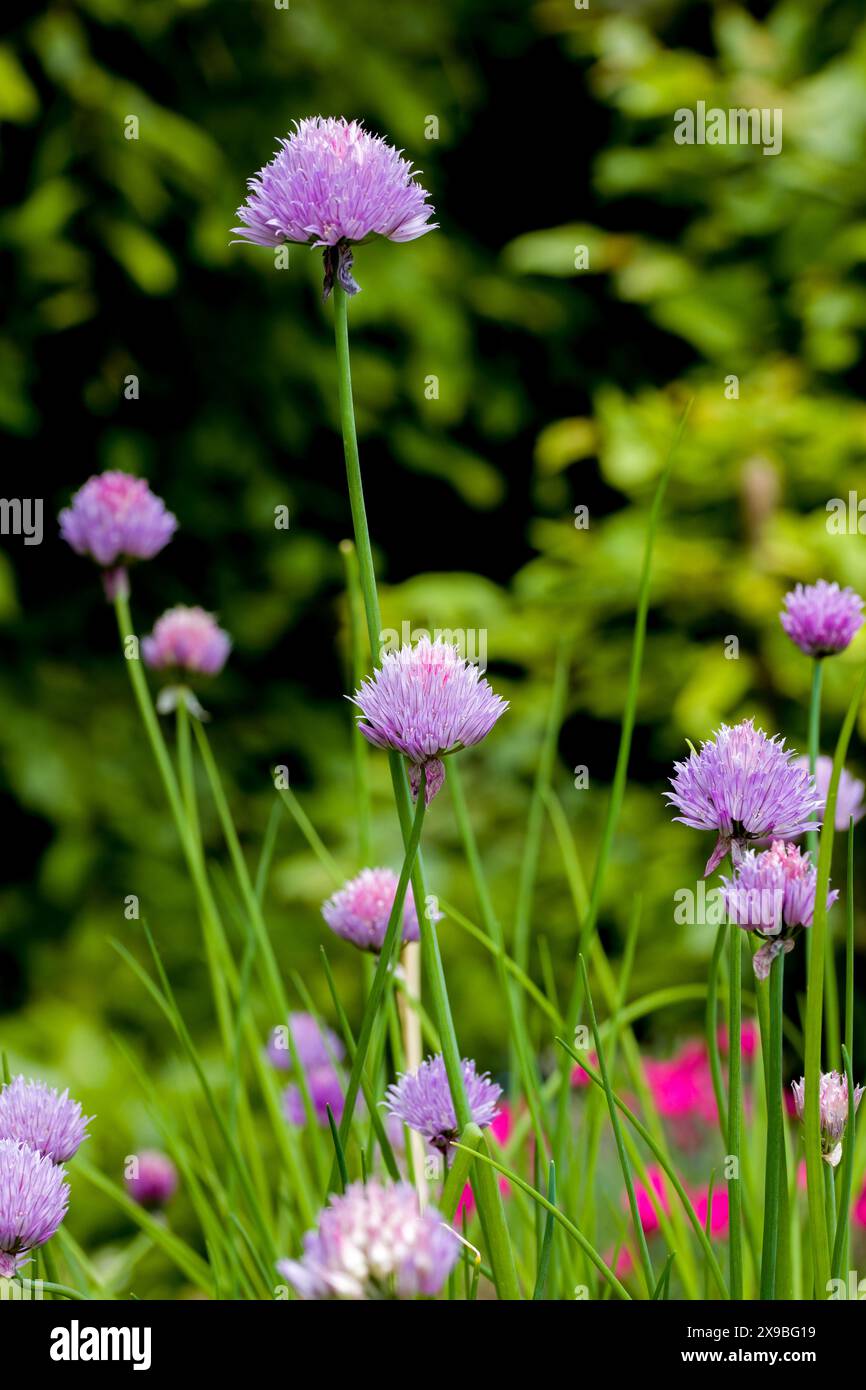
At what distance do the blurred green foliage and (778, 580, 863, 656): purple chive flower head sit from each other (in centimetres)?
114

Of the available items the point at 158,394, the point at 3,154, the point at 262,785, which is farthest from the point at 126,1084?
the point at 3,154

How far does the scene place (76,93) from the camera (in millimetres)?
1867

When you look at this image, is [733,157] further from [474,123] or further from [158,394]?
[158,394]

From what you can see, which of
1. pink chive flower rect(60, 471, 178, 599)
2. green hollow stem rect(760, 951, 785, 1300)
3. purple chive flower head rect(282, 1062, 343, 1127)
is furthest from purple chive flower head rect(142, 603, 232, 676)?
green hollow stem rect(760, 951, 785, 1300)

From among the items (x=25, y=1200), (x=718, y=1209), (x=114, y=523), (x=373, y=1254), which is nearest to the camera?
(x=373, y=1254)

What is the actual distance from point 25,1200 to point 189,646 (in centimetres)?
49

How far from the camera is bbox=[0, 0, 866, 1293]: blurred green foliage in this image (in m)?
1.87

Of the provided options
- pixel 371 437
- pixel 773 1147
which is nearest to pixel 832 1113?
pixel 773 1147

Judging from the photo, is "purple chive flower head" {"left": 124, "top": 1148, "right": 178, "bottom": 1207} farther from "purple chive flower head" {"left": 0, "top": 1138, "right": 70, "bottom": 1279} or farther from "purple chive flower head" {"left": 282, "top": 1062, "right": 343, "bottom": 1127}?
"purple chive flower head" {"left": 0, "top": 1138, "right": 70, "bottom": 1279}

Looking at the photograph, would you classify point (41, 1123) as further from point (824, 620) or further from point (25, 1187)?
point (824, 620)

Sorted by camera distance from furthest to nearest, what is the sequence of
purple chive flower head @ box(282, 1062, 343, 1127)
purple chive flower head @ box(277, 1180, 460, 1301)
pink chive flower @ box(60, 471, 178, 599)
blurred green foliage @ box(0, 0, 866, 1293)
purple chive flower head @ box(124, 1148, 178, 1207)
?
1. blurred green foliage @ box(0, 0, 866, 1293)
2. purple chive flower head @ box(124, 1148, 178, 1207)
3. purple chive flower head @ box(282, 1062, 343, 1127)
4. pink chive flower @ box(60, 471, 178, 599)
5. purple chive flower head @ box(277, 1180, 460, 1301)

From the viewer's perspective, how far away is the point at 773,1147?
0.45 metres

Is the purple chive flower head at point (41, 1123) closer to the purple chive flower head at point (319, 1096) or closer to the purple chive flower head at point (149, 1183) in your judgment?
the purple chive flower head at point (319, 1096)

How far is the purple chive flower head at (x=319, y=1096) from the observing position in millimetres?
936
